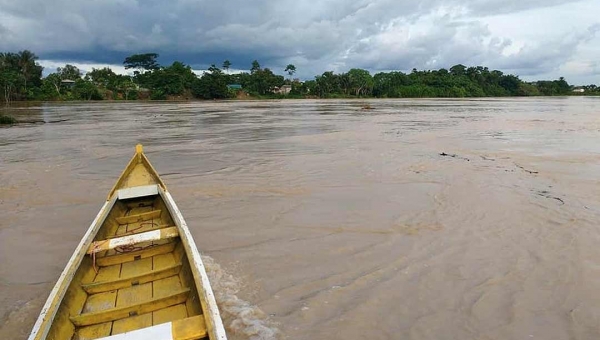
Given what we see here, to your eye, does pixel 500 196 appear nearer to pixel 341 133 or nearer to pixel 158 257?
pixel 158 257

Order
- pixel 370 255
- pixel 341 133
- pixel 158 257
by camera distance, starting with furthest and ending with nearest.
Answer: pixel 341 133
pixel 370 255
pixel 158 257

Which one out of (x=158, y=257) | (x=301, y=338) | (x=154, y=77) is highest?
(x=154, y=77)

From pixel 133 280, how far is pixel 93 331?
701mm

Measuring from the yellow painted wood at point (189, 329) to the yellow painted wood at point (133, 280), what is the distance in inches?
47.3

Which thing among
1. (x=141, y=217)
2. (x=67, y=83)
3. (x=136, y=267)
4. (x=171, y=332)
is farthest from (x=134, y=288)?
(x=67, y=83)

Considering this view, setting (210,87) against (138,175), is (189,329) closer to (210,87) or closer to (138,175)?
(138,175)

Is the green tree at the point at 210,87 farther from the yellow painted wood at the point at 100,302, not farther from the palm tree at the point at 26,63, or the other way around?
the yellow painted wood at the point at 100,302

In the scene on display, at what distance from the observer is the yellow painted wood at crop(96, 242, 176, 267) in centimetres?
428

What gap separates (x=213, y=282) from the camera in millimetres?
4641

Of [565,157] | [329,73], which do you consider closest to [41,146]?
[565,157]

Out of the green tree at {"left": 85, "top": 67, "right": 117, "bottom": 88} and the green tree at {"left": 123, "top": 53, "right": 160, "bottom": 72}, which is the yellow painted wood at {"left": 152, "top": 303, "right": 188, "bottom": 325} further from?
the green tree at {"left": 123, "top": 53, "right": 160, "bottom": 72}

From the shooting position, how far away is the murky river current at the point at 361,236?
3.95 meters

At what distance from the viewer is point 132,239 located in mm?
4395

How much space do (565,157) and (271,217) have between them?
9.29 m
